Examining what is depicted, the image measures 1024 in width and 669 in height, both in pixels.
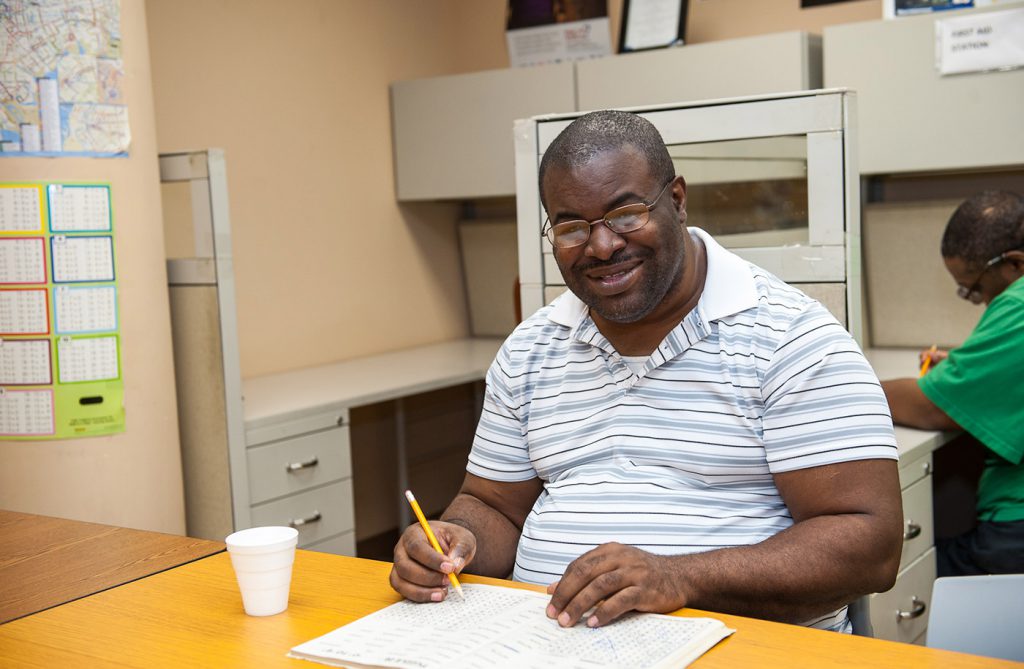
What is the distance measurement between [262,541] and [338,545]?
1.85 m

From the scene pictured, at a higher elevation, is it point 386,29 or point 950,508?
point 386,29

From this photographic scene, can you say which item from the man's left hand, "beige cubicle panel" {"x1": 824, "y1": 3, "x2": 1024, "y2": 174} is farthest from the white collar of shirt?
"beige cubicle panel" {"x1": 824, "y1": 3, "x2": 1024, "y2": 174}

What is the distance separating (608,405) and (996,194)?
1.47 metres

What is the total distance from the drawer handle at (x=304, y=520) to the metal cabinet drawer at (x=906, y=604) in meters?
1.44

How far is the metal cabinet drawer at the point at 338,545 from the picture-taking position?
3.07 metres

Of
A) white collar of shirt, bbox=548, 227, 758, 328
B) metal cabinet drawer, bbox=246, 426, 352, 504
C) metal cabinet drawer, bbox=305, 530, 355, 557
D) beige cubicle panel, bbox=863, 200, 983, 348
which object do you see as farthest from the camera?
beige cubicle panel, bbox=863, 200, 983, 348

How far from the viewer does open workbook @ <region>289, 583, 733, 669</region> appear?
3.70ft

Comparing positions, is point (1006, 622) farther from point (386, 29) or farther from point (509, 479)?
point (386, 29)

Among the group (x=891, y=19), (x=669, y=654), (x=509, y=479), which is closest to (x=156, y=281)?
(x=509, y=479)

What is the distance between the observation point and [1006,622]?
127cm

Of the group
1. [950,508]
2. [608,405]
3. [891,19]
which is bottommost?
[950,508]

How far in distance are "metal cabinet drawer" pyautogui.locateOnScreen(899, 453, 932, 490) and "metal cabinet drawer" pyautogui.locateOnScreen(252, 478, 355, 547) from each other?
148 cm

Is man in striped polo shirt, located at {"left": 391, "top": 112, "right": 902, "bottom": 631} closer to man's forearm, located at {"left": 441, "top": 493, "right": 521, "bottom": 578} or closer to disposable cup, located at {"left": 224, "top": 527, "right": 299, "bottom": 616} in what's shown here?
man's forearm, located at {"left": 441, "top": 493, "right": 521, "bottom": 578}

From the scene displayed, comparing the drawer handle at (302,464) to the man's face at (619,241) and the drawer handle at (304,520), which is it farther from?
the man's face at (619,241)
